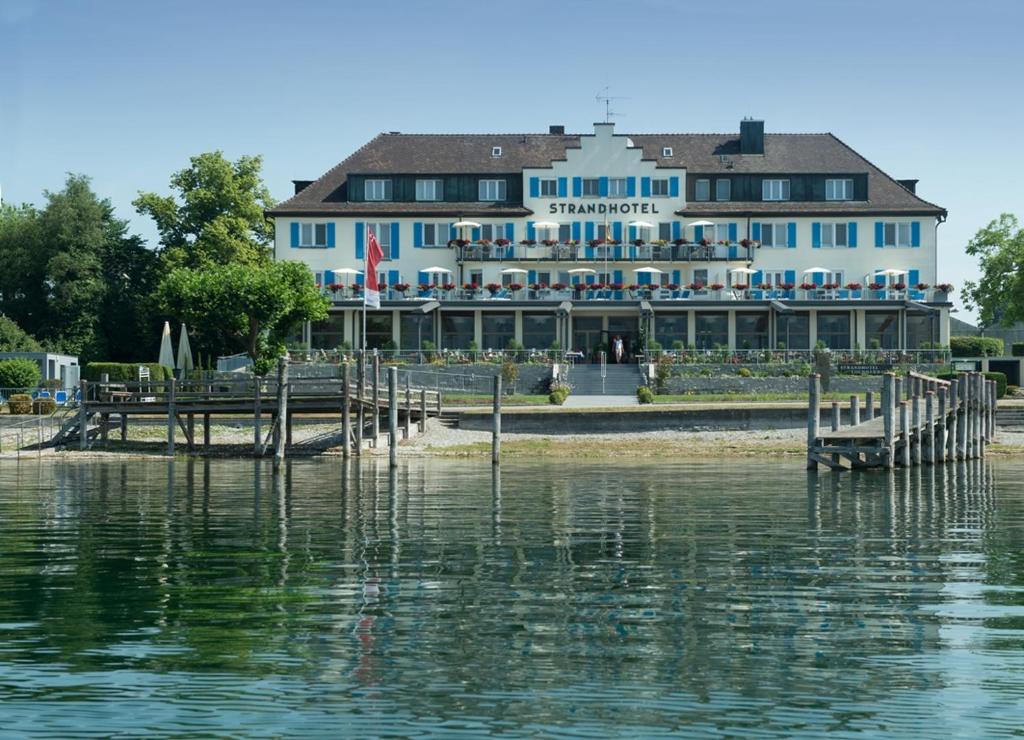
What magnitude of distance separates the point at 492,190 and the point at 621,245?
8.13 m

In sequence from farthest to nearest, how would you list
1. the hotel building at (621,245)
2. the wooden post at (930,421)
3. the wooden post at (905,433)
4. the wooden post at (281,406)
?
the hotel building at (621,245) < the wooden post at (281,406) < the wooden post at (930,421) < the wooden post at (905,433)

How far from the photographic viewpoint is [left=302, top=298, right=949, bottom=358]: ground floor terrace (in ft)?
247

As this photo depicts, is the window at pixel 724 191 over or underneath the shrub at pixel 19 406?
→ over

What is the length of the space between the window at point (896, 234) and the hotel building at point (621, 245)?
9 cm

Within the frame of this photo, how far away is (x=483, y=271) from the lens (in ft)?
262

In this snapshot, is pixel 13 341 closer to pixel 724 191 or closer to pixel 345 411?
pixel 345 411

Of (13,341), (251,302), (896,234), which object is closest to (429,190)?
(251,302)

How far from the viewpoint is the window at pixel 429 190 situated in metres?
82.2

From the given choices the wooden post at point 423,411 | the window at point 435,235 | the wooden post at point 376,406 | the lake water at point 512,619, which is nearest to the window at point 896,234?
the window at point 435,235

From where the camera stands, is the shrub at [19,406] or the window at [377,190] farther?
the window at [377,190]

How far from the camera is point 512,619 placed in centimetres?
1592

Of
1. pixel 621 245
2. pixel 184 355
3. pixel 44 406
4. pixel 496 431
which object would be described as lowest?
pixel 496 431

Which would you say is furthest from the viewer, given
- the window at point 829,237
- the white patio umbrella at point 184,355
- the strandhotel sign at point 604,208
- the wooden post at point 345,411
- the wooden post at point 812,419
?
the strandhotel sign at point 604,208

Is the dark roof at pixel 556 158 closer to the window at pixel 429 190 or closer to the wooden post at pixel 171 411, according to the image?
the window at pixel 429 190
